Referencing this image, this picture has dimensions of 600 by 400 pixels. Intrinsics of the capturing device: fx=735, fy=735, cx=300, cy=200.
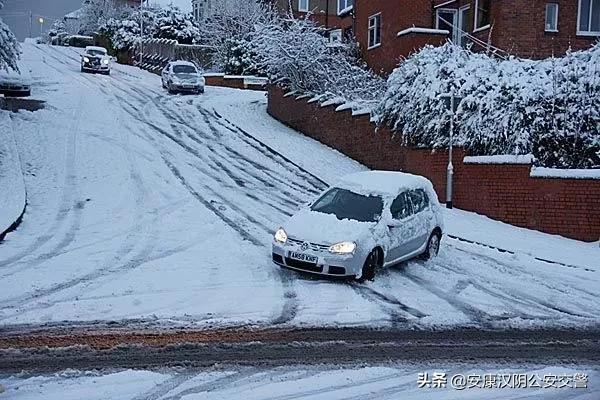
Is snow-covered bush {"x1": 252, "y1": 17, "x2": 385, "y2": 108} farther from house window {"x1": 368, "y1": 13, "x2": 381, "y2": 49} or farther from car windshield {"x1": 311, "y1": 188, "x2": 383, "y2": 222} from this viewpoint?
car windshield {"x1": 311, "y1": 188, "x2": 383, "y2": 222}

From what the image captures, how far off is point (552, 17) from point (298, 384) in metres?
20.9

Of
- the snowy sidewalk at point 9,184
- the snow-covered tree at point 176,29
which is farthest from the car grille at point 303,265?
the snow-covered tree at point 176,29

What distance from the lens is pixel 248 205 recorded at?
17.3m

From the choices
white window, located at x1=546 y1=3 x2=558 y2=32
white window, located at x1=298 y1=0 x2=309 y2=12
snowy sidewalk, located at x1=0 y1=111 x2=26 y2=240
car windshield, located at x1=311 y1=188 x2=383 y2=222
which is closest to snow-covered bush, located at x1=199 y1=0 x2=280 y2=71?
white window, located at x1=298 y1=0 x2=309 y2=12

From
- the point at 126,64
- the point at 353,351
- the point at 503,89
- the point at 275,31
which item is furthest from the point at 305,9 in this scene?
the point at 353,351

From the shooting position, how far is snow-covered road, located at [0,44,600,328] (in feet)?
31.6

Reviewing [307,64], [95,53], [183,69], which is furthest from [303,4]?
[307,64]

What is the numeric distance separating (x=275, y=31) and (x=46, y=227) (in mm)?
16761

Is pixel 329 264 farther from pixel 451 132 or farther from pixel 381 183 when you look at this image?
pixel 451 132

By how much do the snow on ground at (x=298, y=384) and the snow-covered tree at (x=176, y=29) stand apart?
2019 inches

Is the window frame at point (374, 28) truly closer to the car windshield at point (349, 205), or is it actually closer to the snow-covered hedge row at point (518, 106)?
the snow-covered hedge row at point (518, 106)

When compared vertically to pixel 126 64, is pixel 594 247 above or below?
below

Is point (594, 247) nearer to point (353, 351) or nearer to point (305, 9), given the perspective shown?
point (353, 351)

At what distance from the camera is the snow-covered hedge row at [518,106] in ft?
55.8
